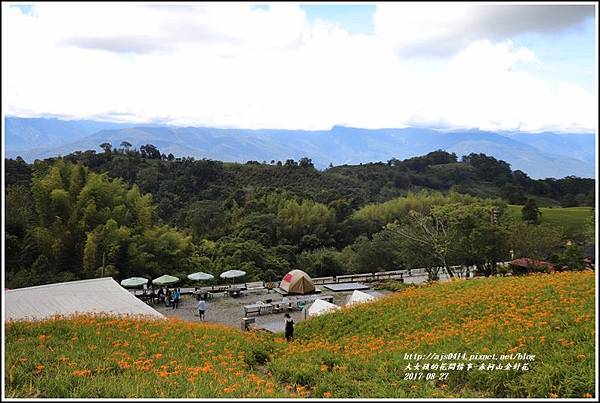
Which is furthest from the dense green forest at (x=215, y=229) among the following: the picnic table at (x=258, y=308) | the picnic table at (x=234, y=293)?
the picnic table at (x=258, y=308)

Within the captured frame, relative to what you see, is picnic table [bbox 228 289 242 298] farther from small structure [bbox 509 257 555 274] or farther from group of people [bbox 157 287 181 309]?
small structure [bbox 509 257 555 274]

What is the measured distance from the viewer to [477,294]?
27.6ft

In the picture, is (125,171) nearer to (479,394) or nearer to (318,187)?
(318,187)

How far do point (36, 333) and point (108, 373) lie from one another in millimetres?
2289

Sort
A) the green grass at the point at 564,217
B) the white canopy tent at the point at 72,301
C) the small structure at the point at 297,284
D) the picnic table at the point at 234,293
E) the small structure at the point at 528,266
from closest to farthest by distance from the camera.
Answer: the white canopy tent at the point at 72,301 → the small structure at the point at 528,266 → the picnic table at the point at 234,293 → the small structure at the point at 297,284 → the green grass at the point at 564,217

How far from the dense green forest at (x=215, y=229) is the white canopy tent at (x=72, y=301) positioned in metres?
4.55

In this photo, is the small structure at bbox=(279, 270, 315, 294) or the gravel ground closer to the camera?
the gravel ground

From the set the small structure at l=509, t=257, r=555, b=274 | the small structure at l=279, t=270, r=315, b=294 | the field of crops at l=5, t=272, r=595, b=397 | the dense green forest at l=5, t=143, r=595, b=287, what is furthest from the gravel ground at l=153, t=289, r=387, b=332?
the small structure at l=509, t=257, r=555, b=274

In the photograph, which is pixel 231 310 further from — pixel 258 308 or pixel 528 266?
pixel 528 266

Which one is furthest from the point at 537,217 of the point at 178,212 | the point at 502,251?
the point at 178,212

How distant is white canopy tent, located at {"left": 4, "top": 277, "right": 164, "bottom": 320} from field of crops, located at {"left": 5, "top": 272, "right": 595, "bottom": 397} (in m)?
2.44

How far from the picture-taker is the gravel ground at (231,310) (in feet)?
39.1

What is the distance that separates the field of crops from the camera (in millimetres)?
4246

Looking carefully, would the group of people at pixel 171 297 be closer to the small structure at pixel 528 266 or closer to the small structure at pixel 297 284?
the small structure at pixel 297 284
